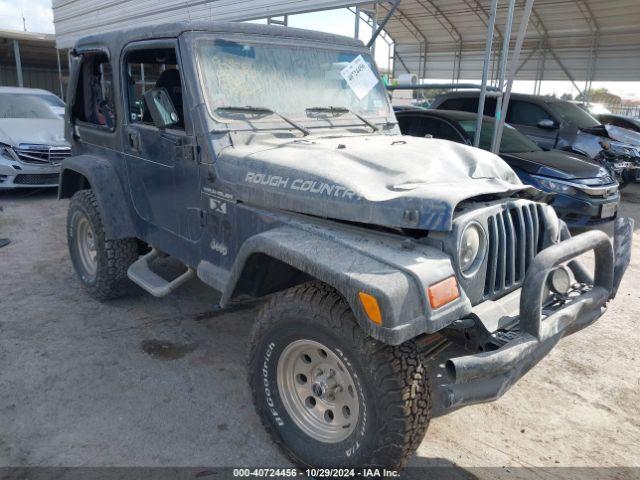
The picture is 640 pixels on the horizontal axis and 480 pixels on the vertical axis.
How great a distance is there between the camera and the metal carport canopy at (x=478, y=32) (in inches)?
535

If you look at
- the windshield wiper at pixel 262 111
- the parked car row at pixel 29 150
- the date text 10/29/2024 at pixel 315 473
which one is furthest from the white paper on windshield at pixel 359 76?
the parked car row at pixel 29 150

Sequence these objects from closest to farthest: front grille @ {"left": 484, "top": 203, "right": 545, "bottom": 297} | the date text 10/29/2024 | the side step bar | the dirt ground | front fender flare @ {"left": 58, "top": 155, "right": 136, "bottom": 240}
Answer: the date text 10/29/2024, front grille @ {"left": 484, "top": 203, "right": 545, "bottom": 297}, the dirt ground, the side step bar, front fender flare @ {"left": 58, "top": 155, "right": 136, "bottom": 240}

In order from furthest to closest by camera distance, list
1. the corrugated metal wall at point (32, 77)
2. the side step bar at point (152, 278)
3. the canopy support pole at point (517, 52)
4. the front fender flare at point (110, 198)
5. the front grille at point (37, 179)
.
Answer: the corrugated metal wall at point (32, 77)
the front grille at point (37, 179)
the canopy support pole at point (517, 52)
the front fender flare at point (110, 198)
the side step bar at point (152, 278)

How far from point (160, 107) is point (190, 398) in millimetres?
1797

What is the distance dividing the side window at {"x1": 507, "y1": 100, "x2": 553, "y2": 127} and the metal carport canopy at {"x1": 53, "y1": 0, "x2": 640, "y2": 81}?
692 cm

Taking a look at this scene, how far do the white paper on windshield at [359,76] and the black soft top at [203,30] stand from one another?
0.61ft

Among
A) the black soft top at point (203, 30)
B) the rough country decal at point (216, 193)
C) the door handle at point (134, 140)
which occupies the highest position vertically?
the black soft top at point (203, 30)

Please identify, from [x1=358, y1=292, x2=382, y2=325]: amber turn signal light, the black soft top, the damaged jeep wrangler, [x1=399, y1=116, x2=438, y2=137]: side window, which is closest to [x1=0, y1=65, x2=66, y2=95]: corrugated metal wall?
[x1=399, y1=116, x2=438, y2=137]: side window

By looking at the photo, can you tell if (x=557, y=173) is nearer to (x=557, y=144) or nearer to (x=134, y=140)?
(x=557, y=144)

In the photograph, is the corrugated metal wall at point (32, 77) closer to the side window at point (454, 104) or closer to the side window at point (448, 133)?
the side window at point (454, 104)

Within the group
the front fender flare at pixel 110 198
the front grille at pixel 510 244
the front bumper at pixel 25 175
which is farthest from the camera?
the front bumper at pixel 25 175

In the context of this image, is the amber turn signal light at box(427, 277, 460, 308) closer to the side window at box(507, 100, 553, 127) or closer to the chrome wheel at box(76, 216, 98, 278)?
the chrome wheel at box(76, 216, 98, 278)

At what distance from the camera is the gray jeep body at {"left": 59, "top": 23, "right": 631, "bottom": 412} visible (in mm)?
2074

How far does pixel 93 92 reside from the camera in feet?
14.5
